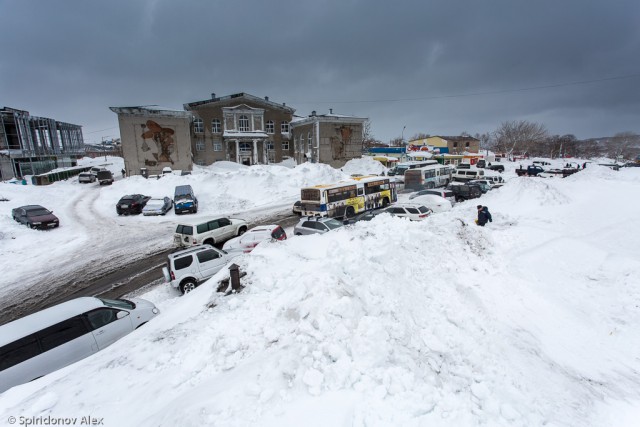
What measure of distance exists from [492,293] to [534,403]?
415 centimetres

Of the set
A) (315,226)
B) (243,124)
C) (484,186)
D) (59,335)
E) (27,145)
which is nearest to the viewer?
(59,335)

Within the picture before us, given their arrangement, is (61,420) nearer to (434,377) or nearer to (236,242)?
(434,377)

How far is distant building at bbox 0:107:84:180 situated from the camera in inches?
1652

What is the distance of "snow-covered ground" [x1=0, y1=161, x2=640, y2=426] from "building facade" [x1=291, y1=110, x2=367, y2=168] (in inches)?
1454

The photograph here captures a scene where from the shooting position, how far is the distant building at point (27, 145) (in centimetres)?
4196

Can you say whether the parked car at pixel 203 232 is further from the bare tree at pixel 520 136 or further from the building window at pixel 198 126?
the bare tree at pixel 520 136

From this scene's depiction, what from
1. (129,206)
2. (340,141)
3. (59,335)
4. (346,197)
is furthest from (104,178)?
(59,335)

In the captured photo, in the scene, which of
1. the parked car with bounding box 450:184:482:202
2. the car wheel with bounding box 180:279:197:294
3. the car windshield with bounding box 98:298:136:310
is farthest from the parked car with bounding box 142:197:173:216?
the parked car with bounding box 450:184:482:202

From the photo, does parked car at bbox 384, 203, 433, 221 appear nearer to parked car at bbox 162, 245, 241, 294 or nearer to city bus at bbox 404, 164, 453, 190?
parked car at bbox 162, 245, 241, 294

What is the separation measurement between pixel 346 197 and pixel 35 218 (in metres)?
20.9

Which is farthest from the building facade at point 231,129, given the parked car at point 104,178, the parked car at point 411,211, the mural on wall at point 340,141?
the parked car at point 411,211

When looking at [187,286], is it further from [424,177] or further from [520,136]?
[520,136]

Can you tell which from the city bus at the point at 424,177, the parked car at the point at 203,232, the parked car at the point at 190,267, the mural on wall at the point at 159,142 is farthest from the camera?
the mural on wall at the point at 159,142

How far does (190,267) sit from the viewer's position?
11445mm
